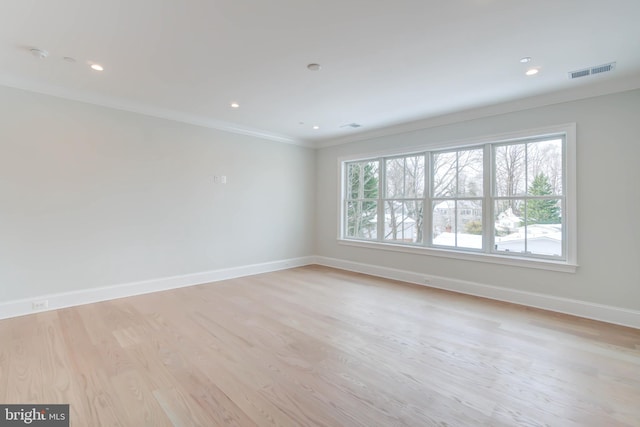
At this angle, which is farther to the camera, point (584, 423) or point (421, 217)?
point (421, 217)

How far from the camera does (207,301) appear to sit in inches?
158

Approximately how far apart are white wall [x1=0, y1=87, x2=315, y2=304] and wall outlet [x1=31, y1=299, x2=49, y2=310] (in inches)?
4.3

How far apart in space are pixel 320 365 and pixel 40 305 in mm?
3636

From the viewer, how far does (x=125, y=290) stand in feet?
13.8

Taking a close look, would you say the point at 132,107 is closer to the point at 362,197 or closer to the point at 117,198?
the point at 117,198

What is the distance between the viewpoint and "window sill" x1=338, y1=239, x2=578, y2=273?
3.75 meters

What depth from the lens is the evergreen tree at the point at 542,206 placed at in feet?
12.8

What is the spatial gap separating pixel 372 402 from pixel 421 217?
148 inches

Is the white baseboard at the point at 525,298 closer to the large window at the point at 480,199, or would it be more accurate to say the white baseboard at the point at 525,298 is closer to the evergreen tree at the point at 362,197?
the large window at the point at 480,199

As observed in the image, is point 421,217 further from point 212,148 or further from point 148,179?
point 148,179

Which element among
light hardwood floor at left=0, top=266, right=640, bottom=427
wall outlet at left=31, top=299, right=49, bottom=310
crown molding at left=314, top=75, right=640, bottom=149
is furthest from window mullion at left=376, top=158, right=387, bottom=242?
wall outlet at left=31, top=299, right=49, bottom=310

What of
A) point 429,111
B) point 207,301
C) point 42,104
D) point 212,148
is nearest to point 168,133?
point 212,148

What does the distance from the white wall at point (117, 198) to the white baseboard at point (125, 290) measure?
7 cm

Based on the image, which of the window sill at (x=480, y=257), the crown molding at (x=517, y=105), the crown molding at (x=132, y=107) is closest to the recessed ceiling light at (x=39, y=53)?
the crown molding at (x=132, y=107)
